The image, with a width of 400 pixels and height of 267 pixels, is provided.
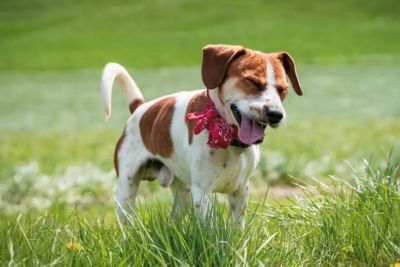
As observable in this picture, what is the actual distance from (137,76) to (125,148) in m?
19.6

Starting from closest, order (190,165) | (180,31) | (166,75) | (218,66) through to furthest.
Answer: (218,66), (190,165), (166,75), (180,31)

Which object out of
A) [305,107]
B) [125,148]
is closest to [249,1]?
[305,107]

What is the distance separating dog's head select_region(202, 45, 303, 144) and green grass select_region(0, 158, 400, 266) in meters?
0.48

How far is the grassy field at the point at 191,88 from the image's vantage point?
161 inches

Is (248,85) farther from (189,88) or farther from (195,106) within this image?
(189,88)

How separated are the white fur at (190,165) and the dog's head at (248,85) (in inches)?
3.2

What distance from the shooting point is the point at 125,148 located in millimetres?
5887

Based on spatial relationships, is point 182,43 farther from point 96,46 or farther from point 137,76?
point 137,76

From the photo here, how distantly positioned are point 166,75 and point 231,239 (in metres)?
21.3

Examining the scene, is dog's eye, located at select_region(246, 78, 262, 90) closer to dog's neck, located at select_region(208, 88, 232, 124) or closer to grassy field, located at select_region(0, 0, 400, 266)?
dog's neck, located at select_region(208, 88, 232, 124)

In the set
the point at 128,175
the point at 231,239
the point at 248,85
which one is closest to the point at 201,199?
the point at 248,85

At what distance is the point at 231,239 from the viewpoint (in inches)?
A: 157

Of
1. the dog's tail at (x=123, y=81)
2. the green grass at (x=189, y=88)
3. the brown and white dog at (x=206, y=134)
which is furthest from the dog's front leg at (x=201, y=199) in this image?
the green grass at (x=189, y=88)

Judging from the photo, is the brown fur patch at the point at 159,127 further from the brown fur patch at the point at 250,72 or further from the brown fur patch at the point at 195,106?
the brown fur patch at the point at 250,72
